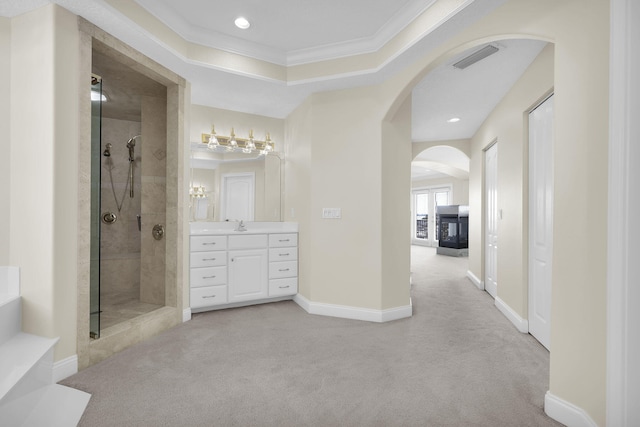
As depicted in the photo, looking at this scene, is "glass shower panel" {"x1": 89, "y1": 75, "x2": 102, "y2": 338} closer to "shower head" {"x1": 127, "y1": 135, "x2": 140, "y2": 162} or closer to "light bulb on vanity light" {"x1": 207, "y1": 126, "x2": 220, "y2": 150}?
"shower head" {"x1": 127, "y1": 135, "x2": 140, "y2": 162}

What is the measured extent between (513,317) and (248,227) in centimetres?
309

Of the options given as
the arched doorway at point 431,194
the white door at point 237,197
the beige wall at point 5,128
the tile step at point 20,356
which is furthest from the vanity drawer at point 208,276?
the arched doorway at point 431,194

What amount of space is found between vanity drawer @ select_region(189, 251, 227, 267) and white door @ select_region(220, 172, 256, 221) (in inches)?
23.2

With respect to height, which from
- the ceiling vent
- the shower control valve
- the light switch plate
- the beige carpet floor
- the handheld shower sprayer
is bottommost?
the beige carpet floor

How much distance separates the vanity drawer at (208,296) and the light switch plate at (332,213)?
135 centimetres

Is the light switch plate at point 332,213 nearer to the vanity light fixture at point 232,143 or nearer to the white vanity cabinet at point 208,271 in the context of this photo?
the white vanity cabinet at point 208,271

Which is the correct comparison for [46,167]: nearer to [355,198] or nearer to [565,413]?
[355,198]

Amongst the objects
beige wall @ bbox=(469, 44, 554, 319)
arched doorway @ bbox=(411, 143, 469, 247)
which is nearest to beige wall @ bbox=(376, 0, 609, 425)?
beige wall @ bbox=(469, 44, 554, 319)

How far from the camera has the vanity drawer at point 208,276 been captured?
10.3ft

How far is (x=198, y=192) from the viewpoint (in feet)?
11.5

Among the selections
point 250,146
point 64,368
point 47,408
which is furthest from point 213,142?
point 47,408

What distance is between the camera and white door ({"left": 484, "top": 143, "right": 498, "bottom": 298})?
12.8 ft

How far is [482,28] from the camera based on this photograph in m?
2.01

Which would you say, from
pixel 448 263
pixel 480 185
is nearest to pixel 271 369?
pixel 480 185
